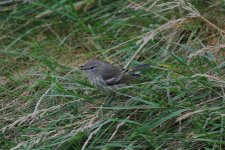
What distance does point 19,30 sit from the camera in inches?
226

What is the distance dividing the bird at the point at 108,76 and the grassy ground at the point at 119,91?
65 mm

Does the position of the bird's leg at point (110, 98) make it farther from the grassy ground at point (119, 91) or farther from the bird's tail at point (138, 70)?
the bird's tail at point (138, 70)

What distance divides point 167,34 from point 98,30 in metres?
0.71

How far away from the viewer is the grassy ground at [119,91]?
3.71 m

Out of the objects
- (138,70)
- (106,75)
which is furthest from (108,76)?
(138,70)

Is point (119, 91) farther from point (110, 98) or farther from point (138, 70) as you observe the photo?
point (138, 70)

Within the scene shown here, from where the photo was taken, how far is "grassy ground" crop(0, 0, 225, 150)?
3.71 meters

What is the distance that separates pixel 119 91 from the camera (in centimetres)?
426

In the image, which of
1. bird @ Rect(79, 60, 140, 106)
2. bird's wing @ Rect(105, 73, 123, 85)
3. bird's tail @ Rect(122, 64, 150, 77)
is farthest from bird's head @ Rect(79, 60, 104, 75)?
bird's tail @ Rect(122, 64, 150, 77)

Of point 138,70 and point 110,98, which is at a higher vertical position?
point 138,70

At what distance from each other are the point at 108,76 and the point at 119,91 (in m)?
0.22

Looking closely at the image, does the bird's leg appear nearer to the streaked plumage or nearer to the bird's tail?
the streaked plumage

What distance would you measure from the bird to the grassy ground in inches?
2.5

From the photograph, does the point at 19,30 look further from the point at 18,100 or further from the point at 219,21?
the point at 219,21
